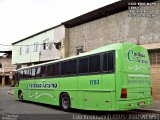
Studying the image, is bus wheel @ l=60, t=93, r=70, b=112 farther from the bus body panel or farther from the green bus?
the bus body panel

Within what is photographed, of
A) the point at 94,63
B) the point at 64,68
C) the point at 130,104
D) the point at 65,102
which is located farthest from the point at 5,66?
the point at 130,104

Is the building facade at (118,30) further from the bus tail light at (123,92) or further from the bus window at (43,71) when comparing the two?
the bus tail light at (123,92)

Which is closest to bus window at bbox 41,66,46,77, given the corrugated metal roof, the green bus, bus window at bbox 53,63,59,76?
bus window at bbox 53,63,59,76

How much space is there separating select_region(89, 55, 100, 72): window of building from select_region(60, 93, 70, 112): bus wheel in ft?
9.03

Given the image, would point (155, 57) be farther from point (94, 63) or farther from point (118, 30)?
point (94, 63)

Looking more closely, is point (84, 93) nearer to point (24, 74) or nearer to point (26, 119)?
point (26, 119)

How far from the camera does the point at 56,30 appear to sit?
32.8 m

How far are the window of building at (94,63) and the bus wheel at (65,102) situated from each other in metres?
2.75

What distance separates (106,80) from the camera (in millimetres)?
12094

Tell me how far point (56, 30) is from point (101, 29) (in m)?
9.57

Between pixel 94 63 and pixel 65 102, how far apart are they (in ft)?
11.3

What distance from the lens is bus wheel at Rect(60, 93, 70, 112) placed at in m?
15.0

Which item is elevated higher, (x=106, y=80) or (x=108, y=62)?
(x=108, y=62)

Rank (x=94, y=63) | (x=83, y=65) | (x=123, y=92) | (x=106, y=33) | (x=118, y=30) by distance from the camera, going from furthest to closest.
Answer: (x=106, y=33), (x=118, y=30), (x=83, y=65), (x=94, y=63), (x=123, y=92)
